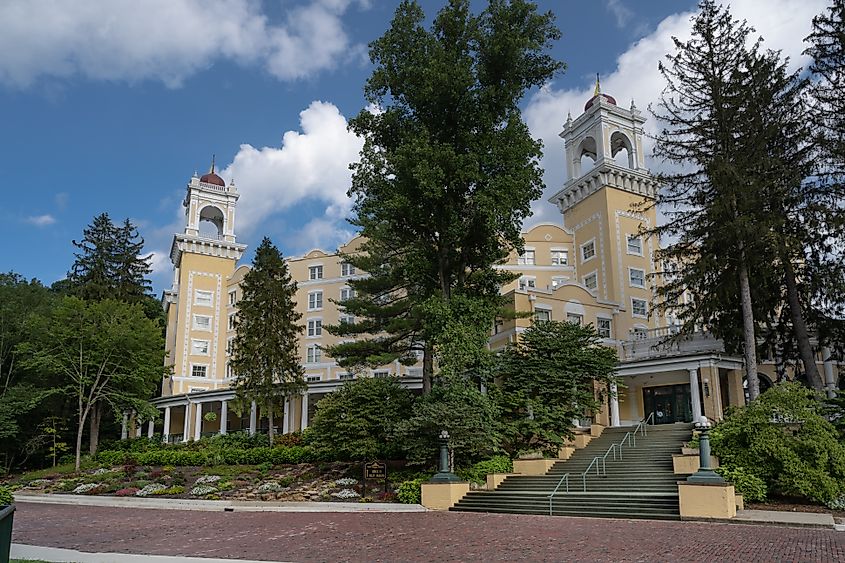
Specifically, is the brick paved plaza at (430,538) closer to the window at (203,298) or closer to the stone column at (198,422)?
the stone column at (198,422)

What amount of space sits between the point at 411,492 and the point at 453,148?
36.9 ft

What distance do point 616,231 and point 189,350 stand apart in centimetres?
3151

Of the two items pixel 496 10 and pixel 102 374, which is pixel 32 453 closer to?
pixel 102 374

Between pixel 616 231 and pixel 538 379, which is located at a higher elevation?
pixel 616 231

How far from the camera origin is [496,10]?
23.3 meters

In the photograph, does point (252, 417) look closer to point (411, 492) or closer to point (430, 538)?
point (411, 492)

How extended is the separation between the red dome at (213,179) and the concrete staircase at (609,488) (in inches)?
1587

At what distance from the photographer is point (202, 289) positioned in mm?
51031

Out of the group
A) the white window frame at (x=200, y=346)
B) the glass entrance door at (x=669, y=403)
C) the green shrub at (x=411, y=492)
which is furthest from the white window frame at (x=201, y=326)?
the green shrub at (x=411, y=492)

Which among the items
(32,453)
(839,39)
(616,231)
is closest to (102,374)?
(32,453)

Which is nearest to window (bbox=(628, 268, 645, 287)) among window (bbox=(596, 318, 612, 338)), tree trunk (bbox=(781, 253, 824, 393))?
window (bbox=(596, 318, 612, 338))

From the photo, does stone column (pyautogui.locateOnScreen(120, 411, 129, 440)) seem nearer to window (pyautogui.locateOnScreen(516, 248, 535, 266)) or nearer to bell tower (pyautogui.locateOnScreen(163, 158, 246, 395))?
bell tower (pyautogui.locateOnScreen(163, 158, 246, 395))

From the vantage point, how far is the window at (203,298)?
1992 inches

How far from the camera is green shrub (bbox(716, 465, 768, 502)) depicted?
52.2ft
